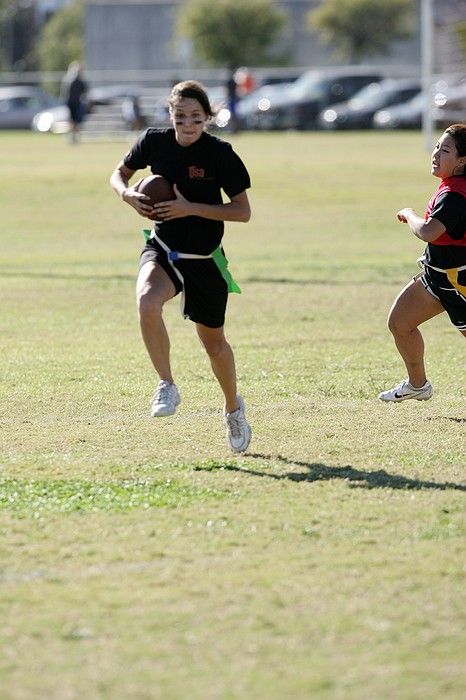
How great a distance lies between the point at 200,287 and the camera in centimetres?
741

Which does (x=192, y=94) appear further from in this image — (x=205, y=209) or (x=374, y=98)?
(x=374, y=98)

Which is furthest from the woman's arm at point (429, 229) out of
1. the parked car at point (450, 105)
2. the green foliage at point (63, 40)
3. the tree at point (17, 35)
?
the tree at point (17, 35)

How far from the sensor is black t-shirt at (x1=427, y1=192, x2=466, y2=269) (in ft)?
24.9

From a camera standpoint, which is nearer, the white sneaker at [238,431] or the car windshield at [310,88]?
the white sneaker at [238,431]

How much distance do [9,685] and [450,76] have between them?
123ft

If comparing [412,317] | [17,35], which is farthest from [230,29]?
[412,317]

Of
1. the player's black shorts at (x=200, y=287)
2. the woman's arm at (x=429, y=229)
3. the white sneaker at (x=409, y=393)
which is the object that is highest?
the woman's arm at (x=429, y=229)

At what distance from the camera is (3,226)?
881 inches

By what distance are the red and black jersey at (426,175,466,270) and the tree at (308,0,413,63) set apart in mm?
65396

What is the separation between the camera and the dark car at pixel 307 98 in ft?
167

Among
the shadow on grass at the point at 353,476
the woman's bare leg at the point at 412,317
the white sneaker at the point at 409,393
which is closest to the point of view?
the shadow on grass at the point at 353,476

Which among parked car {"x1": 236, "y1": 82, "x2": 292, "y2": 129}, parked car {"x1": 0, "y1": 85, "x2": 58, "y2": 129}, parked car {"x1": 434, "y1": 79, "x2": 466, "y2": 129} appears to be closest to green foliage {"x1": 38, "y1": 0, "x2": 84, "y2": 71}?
parked car {"x1": 0, "y1": 85, "x2": 58, "y2": 129}

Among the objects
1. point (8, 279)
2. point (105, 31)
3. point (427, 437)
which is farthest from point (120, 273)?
point (105, 31)

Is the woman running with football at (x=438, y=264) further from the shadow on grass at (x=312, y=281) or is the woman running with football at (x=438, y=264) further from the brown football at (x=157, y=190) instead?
the shadow on grass at (x=312, y=281)
